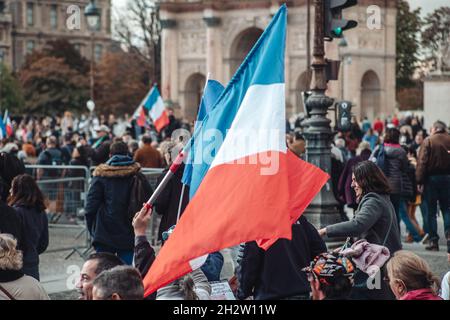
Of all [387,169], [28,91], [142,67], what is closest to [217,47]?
[142,67]

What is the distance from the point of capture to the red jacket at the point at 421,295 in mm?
6148

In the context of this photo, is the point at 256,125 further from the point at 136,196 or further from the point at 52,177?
the point at 52,177

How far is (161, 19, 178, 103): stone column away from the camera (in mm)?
65625

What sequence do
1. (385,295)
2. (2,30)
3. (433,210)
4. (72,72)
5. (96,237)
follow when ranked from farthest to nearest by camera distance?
(2,30)
(72,72)
(433,210)
(96,237)
(385,295)

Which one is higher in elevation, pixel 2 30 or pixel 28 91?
pixel 2 30

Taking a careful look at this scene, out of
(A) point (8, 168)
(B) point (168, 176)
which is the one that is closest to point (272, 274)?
(B) point (168, 176)

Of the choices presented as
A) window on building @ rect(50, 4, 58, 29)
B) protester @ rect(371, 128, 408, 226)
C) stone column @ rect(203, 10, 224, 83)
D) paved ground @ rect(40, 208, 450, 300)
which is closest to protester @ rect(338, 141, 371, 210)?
protester @ rect(371, 128, 408, 226)

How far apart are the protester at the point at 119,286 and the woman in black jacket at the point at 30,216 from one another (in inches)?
171

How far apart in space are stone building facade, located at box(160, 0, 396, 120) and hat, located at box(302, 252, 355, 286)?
51281 millimetres

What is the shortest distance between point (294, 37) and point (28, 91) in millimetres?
32869

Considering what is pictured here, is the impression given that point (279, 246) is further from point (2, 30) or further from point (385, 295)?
point (2, 30)

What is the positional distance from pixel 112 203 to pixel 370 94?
5350cm

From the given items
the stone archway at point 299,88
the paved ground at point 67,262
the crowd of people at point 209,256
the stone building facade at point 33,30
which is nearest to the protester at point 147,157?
the paved ground at point 67,262

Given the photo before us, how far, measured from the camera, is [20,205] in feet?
Answer: 32.0
